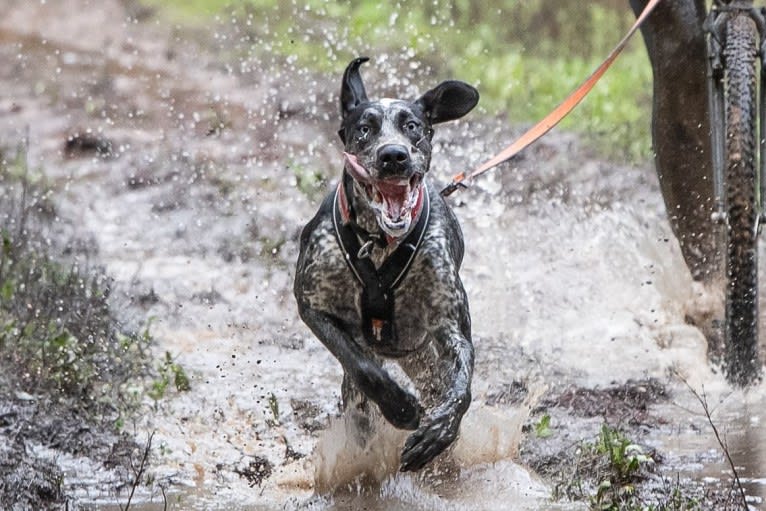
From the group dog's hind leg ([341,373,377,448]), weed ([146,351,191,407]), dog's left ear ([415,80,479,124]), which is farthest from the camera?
weed ([146,351,191,407])

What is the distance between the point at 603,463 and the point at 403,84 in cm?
566

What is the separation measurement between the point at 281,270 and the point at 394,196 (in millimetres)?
3599

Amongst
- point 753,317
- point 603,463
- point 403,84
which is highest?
point 403,84

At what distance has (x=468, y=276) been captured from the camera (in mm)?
7691

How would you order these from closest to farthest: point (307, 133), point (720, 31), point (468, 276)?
point (720, 31)
point (468, 276)
point (307, 133)

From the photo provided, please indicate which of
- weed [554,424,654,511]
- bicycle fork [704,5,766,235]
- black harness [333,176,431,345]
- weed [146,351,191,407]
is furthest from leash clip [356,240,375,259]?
weed [146,351,191,407]

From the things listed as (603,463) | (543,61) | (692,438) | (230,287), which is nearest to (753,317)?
(692,438)

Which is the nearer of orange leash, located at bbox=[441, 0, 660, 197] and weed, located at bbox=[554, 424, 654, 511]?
weed, located at bbox=[554, 424, 654, 511]

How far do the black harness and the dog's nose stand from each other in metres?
0.31

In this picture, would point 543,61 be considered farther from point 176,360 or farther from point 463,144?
point 176,360

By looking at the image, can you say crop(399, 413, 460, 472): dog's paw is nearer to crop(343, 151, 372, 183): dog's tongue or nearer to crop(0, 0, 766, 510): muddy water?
crop(0, 0, 766, 510): muddy water

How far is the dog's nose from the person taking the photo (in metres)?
4.45

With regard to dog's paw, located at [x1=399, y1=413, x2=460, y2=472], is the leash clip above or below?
above

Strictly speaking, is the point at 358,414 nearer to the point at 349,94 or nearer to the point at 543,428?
the point at 543,428
